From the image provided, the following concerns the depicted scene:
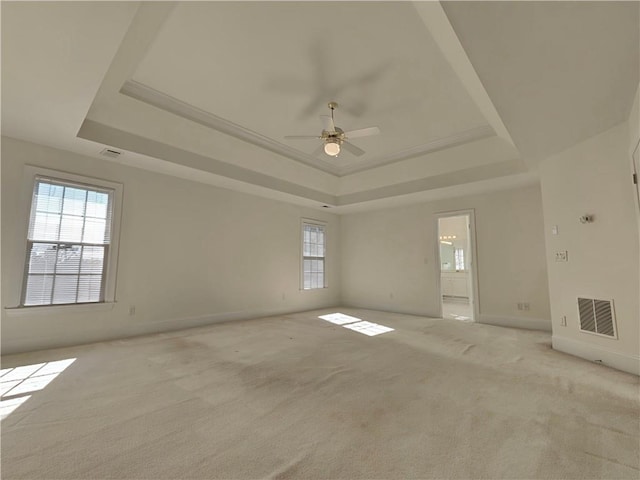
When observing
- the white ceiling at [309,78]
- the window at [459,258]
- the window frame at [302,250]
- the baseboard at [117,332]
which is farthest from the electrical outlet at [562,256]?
the window at [459,258]

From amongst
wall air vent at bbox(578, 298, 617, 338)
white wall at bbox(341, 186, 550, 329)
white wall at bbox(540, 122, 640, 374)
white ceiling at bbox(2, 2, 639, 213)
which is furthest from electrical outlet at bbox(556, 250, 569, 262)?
white wall at bbox(341, 186, 550, 329)

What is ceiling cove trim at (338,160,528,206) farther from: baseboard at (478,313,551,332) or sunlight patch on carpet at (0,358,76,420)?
sunlight patch on carpet at (0,358,76,420)

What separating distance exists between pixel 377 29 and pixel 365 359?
318 cm

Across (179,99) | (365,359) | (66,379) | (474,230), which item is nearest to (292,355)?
(365,359)

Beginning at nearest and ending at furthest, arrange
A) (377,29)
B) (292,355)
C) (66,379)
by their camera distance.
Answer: (377,29) < (66,379) < (292,355)

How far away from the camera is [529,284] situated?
470 centimetres

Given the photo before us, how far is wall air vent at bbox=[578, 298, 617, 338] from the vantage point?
283 centimetres

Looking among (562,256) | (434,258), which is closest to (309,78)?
(562,256)

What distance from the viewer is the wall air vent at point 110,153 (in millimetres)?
3611

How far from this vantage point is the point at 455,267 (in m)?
10.0

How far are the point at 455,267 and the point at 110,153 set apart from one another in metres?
10.1

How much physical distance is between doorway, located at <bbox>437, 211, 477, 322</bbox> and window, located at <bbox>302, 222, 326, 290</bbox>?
2.79 metres

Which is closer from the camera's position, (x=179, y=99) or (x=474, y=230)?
(x=179, y=99)

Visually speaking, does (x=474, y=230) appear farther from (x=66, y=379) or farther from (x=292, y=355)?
(x=66, y=379)
